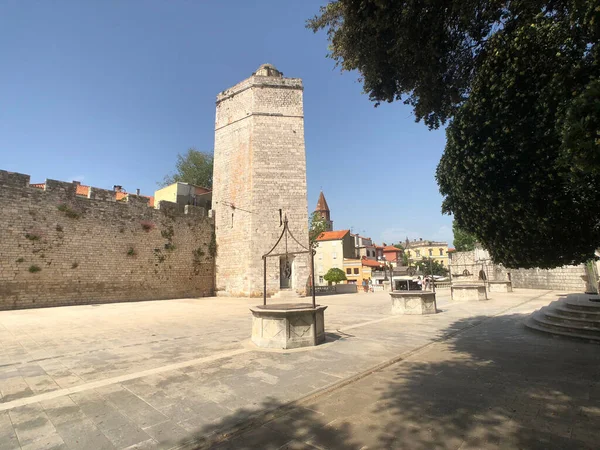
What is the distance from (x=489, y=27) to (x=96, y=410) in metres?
7.55

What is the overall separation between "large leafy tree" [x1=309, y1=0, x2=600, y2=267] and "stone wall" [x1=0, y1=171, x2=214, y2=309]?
15.8 meters

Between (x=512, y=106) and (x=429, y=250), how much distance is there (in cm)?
8109

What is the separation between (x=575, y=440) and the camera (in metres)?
2.75

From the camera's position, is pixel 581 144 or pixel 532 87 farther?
pixel 532 87

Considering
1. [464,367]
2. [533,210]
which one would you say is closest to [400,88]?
[533,210]

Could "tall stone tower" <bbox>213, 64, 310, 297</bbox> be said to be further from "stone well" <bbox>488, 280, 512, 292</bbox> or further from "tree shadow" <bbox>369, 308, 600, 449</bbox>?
"tree shadow" <bbox>369, 308, 600, 449</bbox>

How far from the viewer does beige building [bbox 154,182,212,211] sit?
75.0ft

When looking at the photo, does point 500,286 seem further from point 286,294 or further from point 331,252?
point 331,252

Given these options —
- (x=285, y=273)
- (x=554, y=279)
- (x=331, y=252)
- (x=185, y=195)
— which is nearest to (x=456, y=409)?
(x=285, y=273)

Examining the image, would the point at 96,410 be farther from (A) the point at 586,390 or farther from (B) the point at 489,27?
(B) the point at 489,27

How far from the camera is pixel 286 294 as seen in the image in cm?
1845

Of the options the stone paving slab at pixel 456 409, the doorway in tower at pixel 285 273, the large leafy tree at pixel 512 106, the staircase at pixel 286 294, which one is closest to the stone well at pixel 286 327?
the stone paving slab at pixel 456 409

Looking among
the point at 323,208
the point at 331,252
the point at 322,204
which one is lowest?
the point at 331,252

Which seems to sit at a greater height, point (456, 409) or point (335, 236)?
point (335, 236)
